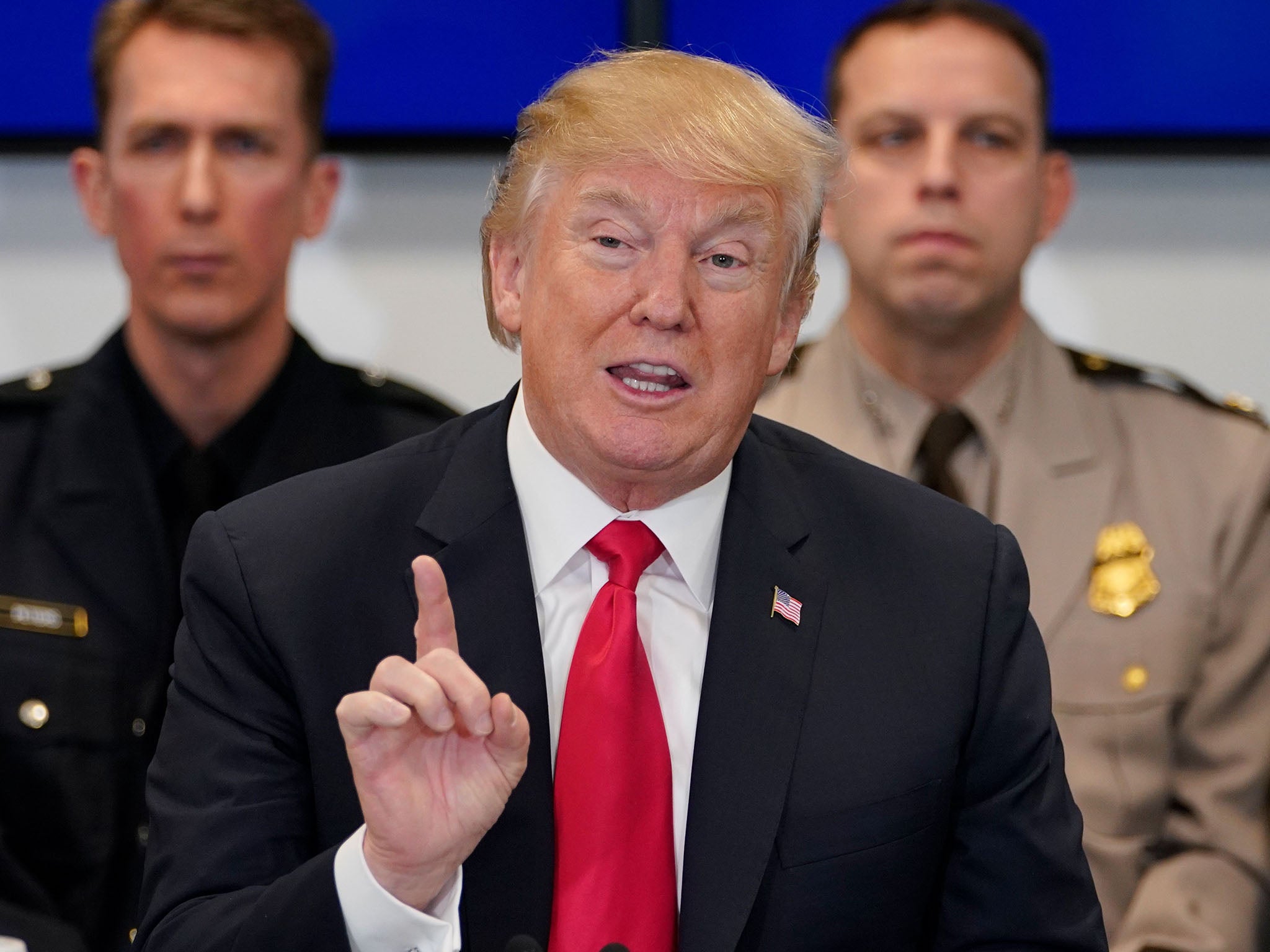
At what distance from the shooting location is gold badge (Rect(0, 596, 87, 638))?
2225 mm

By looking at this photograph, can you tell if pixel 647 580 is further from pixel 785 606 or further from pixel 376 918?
pixel 376 918

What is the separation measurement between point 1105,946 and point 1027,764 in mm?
185

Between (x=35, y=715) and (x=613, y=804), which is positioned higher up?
(x=613, y=804)

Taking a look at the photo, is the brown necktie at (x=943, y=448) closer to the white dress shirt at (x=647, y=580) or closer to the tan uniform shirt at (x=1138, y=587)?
the tan uniform shirt at (x=1138, y=587)

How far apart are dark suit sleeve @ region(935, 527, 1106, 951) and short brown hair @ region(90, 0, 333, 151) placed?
58.3 inches

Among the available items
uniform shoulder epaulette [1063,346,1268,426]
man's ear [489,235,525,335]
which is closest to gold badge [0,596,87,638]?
man's ear [489,235,525,335]

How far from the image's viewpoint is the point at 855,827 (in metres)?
1.45

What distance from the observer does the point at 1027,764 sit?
153cm

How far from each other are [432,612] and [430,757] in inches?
4.6

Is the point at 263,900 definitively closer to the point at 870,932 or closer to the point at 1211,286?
the point at 870,932

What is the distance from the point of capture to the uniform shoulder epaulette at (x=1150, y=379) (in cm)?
241

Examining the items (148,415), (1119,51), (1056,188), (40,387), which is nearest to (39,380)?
(40,387)

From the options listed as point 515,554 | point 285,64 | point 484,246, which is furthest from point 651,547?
point 285,64

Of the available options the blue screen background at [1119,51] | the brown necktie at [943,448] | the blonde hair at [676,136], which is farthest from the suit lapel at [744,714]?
the blue screen background at [1119,51]
